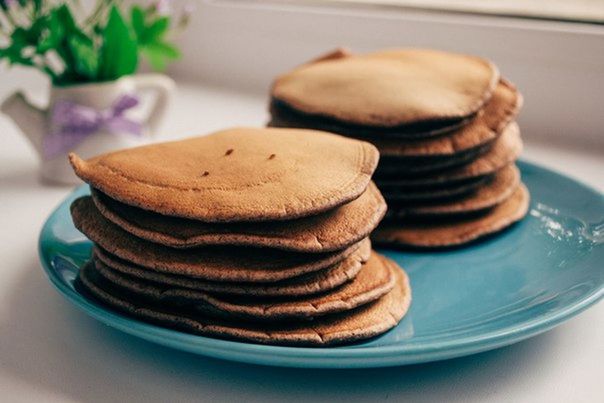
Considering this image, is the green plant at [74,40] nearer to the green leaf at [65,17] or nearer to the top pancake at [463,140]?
the green leaf at [65,17]

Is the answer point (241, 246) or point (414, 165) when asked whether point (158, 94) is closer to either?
point (414, 165)

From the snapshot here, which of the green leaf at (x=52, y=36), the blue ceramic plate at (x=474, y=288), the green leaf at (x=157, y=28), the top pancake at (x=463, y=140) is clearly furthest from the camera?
the green leaf at (x=157, y=28)

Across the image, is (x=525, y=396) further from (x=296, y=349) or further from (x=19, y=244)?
(x=19, y=244)

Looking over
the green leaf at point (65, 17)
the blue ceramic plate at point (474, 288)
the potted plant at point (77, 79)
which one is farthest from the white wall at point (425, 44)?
the green leaf at point (65, 17)

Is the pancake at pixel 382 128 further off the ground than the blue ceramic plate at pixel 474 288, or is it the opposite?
the pancake at pixel 382 128

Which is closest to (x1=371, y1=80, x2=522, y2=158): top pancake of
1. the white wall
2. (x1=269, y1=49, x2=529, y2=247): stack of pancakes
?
(x1=269, y1=49, x2=529, y2=247): stack of pancakes

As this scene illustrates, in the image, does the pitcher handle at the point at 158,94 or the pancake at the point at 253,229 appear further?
the pitcher handle at the point at 158,94

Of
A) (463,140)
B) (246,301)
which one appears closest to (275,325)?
(246,301)
